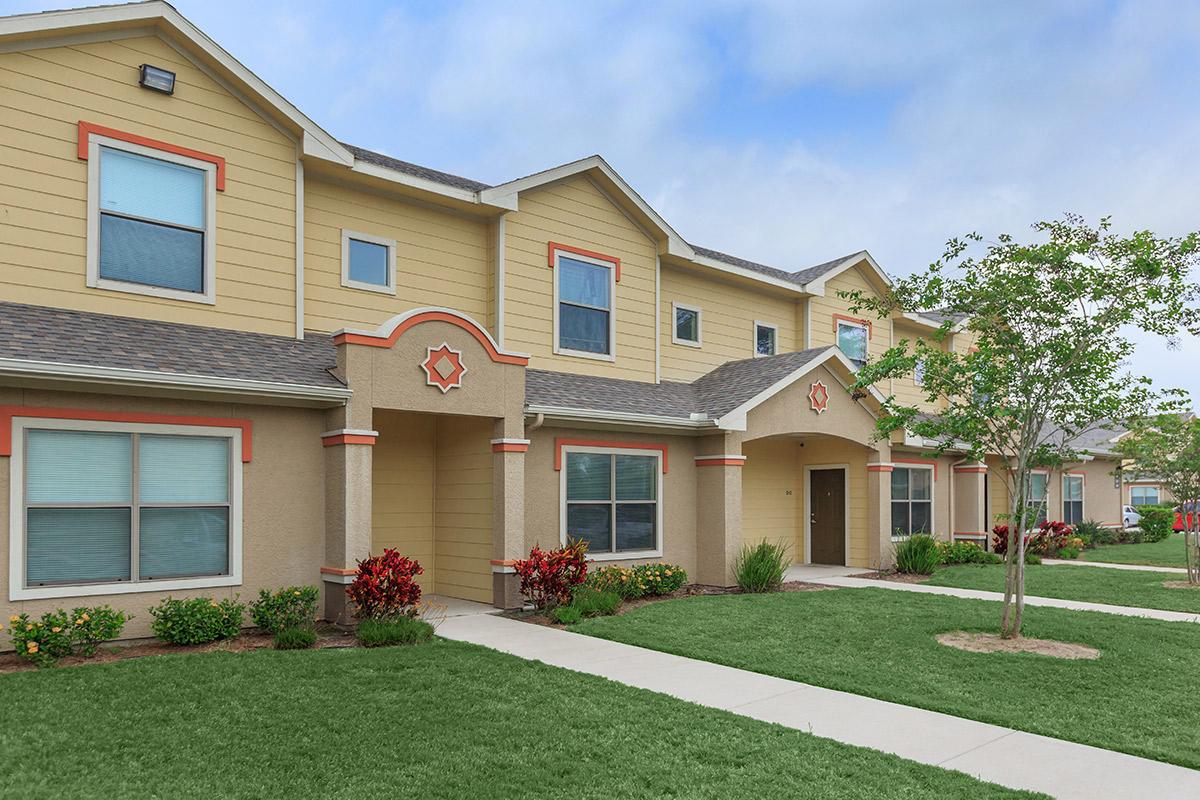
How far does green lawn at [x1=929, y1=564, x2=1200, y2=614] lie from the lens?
14.0 m

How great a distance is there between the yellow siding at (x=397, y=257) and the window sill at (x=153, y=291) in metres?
1.52

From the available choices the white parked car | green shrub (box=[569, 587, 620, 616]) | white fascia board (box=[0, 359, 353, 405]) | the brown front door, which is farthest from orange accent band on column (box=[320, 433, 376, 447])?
the white parked car

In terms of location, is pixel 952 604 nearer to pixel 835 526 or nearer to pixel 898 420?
pixel 898 420

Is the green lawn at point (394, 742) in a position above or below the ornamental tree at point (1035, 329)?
below

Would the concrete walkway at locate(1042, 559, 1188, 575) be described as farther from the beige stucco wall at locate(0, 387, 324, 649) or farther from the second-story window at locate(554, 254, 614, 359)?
the beige stucco wall at locate(0, 387, 324, 649)

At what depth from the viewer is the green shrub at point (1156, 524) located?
95.5 ft

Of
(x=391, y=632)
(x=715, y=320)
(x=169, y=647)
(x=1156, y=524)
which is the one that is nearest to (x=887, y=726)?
(x=391, y=632)

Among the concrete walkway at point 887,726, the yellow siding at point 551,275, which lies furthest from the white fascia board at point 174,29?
the concrete walkway at point 887,726

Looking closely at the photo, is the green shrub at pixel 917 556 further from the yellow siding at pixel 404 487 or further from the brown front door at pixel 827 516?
the yellow siding at pixel 404 487

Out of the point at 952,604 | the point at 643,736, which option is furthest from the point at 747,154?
the point at 643,736

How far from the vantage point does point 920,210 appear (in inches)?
1275

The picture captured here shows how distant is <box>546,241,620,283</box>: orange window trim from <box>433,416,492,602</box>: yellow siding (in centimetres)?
349

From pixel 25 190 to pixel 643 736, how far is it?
921cm

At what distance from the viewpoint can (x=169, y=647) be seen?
9227 millimetres
